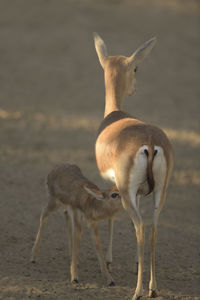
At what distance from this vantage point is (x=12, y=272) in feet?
20.2

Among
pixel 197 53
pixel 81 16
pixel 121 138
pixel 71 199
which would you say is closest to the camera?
pixel 121 138

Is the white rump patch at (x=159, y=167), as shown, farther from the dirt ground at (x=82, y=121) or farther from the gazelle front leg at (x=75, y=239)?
the dirt ground at (x=82, y=121)

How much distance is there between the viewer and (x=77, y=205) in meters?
6.41

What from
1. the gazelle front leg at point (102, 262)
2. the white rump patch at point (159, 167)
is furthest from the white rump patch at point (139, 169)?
the gazelle front leg at point (102, 262)

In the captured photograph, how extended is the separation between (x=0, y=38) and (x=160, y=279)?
520 inches

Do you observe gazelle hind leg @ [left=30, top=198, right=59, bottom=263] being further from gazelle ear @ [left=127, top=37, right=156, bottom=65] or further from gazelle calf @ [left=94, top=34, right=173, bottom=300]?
gazelle ear @ [left=127, top=37, right=156, bottom=65]

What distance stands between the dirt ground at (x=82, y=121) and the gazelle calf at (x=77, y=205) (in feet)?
0.76

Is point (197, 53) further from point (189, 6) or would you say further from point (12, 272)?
point (12, 272)

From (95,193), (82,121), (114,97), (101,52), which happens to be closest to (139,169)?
(95,193)

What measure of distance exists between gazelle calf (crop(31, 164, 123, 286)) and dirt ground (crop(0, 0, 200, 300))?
23cm

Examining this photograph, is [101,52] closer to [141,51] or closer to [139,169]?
[141,51]

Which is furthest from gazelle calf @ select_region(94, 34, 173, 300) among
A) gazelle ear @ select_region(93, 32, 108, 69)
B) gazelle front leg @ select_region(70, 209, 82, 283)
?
gazelle ear @ select_region(93, 32, 108, 69)

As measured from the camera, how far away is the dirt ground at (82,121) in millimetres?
6496

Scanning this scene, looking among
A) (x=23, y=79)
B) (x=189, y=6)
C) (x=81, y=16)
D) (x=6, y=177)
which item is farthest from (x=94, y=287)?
(x=189, y=6)
